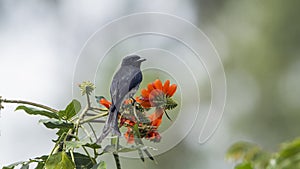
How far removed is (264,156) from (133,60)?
0.17 m

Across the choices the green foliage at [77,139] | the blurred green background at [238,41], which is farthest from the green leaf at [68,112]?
the blurred green background at [238,41]

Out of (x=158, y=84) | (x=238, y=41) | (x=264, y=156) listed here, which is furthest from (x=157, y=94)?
(x=238, y=41)

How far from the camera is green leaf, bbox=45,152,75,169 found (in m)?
0.53

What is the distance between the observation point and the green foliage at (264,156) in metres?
0.34

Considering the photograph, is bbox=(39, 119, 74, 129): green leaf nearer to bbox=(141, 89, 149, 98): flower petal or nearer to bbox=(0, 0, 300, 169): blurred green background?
bbox=(141, 89, 149, 98): flower petal

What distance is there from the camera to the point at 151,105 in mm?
531

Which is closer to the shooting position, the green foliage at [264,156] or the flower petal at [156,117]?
the green foliage at [264,156]

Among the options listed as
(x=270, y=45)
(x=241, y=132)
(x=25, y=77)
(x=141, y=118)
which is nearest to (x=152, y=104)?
(x=141, y=118)

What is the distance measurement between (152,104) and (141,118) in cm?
2

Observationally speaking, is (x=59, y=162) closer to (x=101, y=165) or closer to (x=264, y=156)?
(x=101, y=165)

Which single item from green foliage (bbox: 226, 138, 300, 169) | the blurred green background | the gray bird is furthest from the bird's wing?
the blurred green background

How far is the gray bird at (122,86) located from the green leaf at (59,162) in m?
0.03

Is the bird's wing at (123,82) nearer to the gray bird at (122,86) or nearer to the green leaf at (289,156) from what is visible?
the gray bird at (122,86)

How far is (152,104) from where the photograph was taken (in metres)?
0.53
